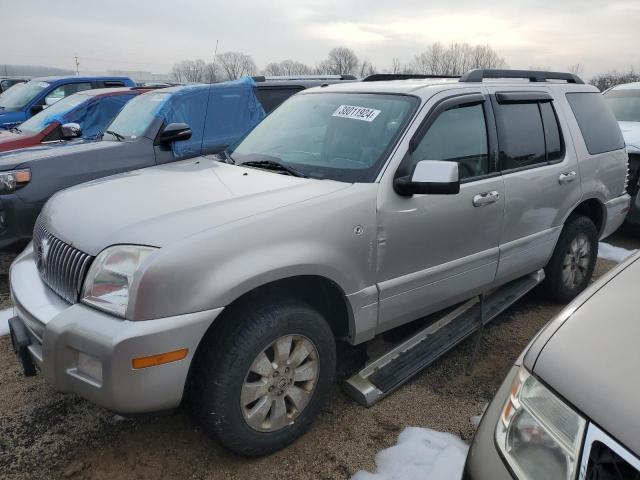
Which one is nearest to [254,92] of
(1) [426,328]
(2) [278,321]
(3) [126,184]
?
(3) [126,184]

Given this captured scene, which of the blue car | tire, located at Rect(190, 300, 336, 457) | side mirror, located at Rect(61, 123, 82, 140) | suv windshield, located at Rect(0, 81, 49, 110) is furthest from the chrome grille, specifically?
suv windshield, located at Rect(0, 81, 49, 110)

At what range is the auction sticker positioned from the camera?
9.74ft

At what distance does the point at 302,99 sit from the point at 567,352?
267 centimetres

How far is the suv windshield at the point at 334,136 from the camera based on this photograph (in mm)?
2750

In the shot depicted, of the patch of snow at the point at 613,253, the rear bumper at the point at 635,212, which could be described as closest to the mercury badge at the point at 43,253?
the patch of snow at the point at 613,253

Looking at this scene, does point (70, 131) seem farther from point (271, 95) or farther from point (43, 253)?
point (43, 253)

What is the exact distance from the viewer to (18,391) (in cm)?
292

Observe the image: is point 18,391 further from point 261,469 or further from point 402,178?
point 402,178

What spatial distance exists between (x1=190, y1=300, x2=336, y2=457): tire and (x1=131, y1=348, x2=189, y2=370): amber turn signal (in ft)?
0.56

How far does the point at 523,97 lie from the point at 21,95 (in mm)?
9476

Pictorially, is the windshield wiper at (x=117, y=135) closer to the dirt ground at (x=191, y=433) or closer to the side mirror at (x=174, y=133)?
the side mirror at (x=174, y=133)

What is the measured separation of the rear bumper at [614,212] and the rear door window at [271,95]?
3.79 m

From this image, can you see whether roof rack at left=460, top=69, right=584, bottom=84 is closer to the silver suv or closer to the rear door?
the silver suv

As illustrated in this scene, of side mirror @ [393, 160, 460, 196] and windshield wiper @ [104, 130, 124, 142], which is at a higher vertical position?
side mirror @ [393, 160, 460, 196]
